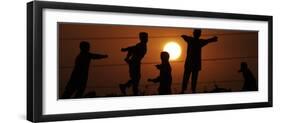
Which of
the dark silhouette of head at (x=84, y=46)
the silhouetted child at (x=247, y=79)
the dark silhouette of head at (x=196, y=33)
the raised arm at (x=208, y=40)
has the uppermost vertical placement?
the dark silhouette of head at (x=196, y=33)

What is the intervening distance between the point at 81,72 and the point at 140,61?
0.52 meters

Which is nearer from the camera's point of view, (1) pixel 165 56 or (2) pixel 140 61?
(2) pixel 140 61

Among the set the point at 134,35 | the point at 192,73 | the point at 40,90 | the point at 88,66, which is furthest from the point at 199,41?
the point at 40,90

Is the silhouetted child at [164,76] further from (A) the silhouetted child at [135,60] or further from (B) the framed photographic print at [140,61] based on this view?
(A) the silhouetted child at [135,60]

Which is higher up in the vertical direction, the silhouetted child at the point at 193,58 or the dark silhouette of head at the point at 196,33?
the dark silhouette of head at the point at 196,33

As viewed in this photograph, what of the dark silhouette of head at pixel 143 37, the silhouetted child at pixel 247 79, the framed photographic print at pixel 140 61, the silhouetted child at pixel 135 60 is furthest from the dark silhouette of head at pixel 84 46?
the silhouetted child at pixel 247 79

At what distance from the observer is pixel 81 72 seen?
13.7 ft

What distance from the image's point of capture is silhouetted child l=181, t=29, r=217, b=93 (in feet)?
15.2

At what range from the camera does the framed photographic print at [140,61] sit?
3.98m

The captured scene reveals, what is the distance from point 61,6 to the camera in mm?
3996

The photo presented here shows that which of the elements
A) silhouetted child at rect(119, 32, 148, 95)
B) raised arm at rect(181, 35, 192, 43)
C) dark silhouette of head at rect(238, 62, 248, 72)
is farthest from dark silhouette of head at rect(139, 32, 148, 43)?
dark silhouette of head at rect(238, 62, 248, 72)

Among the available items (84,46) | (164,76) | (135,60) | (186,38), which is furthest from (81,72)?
(186,38)

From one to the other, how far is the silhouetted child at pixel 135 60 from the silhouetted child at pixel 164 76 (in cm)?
17

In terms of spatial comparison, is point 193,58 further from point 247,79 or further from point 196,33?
point 247,79
